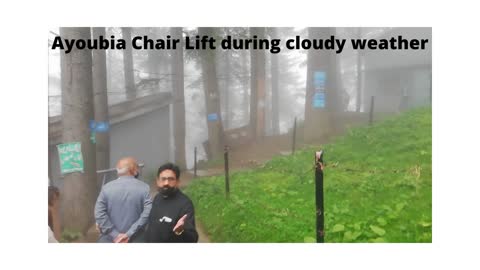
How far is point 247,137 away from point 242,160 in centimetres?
238

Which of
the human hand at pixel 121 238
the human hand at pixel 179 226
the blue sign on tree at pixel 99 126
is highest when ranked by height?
the blue sign on tree at pixel 99 126

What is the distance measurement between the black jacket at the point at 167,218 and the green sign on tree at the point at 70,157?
172cm

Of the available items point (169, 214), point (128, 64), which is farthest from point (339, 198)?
point (128, 64)

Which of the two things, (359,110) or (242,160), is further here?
(359,110)

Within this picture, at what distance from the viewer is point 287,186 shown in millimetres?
6863

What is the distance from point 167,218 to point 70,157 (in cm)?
207

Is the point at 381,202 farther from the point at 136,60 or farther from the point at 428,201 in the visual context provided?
the point at 136,60

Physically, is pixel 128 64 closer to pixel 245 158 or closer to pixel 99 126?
pixel 99 126

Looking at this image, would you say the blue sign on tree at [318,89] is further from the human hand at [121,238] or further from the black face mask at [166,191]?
the human hand at [121,238]

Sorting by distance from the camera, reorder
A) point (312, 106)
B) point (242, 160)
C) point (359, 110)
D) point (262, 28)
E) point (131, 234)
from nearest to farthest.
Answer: point (131, 234)
point (262, 28)
point (242, 160)
point (312, 106)
point (359, 110)

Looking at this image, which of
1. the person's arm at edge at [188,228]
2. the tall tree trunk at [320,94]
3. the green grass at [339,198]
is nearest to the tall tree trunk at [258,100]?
the tall tree trunk at [320,94]

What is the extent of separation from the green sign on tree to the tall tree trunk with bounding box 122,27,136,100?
1883mm

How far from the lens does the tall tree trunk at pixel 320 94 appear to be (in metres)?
8.02
